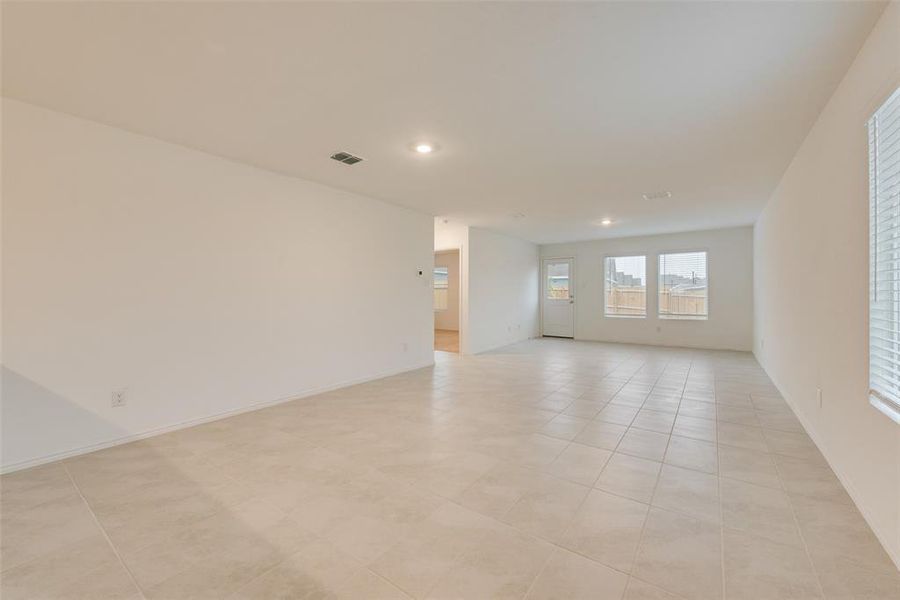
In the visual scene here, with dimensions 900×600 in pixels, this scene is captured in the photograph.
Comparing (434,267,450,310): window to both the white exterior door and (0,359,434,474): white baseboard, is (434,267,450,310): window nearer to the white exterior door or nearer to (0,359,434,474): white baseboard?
the white exterior door

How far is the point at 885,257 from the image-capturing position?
66.7 inches

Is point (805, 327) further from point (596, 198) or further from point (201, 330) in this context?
point (201, 330)

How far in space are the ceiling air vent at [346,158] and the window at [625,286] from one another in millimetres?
6774

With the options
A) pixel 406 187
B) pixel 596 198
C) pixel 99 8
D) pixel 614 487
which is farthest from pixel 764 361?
pixel 99 8

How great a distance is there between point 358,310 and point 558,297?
6078 mm

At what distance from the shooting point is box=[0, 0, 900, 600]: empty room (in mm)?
1621

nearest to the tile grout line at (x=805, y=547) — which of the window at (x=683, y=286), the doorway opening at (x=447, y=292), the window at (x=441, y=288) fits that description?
the window at (x=683, y=286)

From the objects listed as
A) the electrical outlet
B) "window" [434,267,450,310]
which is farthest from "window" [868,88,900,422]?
"window" [434,267,450,310]

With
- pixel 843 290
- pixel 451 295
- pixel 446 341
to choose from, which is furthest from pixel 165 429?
pixel 451 295

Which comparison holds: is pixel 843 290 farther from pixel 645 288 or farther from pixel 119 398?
pixel 645 288

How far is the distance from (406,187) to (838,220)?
3652 millimetres

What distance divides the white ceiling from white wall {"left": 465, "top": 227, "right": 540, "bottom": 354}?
3.48 meters

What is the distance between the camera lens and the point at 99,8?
1.67 meters

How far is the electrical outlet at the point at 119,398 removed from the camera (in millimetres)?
2816
